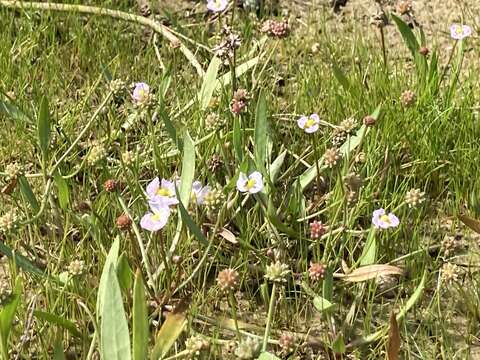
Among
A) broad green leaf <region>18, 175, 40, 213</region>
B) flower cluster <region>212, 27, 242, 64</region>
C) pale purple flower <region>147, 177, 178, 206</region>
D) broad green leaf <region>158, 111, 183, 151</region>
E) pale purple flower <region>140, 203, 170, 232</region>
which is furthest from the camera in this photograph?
flower cluster <region>212, 27, 242, 64</region>

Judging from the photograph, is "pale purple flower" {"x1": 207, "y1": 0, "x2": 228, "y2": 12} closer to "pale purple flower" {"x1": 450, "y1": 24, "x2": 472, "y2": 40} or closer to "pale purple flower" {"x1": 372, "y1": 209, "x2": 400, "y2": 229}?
"pale purple flower" {"x1": 450, "y1": 24, "x2": 472, "y2": 40}

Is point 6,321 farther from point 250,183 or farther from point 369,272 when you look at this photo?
point 369,272

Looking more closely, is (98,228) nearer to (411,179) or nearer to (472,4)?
(411,179)

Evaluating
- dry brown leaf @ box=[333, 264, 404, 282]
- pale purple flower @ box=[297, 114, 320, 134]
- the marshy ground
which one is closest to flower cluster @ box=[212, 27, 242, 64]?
the marshy ground

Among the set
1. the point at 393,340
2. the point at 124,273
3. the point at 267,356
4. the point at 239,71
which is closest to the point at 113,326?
the point at 124,273

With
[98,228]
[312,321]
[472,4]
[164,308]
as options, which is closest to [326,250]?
[312,321]

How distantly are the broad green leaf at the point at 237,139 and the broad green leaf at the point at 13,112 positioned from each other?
1.81ft

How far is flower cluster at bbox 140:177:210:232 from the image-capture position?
158cm

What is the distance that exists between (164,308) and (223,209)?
0.22 meters

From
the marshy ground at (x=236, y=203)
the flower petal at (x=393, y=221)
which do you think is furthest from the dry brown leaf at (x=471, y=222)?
the flower petal at (x=393, y=221)

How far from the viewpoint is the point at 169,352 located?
162cm

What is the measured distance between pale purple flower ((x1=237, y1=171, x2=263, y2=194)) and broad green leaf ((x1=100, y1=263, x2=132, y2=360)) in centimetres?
34

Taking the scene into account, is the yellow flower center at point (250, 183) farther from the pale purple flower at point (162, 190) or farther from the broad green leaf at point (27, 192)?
the broad green leaf at point (27, 192)

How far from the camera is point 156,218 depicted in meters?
1.60
